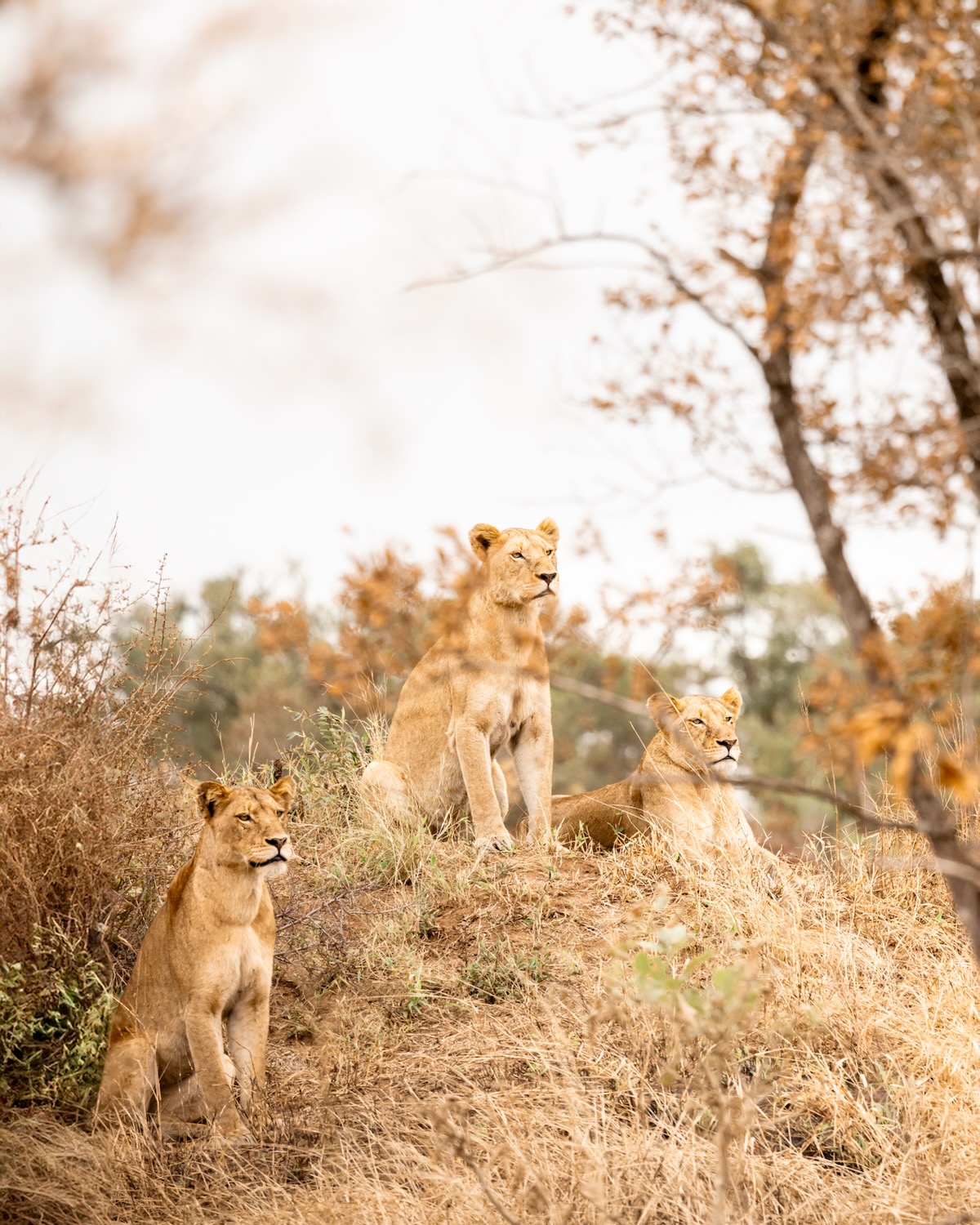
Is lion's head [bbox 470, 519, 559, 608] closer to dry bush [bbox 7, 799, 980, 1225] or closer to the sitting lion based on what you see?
dry bush [bbox 7, 799, 980, 1225]

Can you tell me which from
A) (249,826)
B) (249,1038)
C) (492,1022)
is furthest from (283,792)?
(492,1022)

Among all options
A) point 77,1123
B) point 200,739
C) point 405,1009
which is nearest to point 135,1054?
point 77,1123

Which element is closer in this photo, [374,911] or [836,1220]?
[836,1220]

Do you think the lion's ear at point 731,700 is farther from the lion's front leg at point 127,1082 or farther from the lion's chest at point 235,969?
the lion's front leg at point 127,1082

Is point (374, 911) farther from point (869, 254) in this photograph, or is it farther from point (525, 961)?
point (869, 254)

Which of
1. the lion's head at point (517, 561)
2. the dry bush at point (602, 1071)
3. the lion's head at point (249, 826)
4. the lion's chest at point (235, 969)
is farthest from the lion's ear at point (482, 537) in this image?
the lion's chest at point (235, 969)

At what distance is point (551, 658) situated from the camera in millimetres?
3955

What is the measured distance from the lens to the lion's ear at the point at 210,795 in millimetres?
5480

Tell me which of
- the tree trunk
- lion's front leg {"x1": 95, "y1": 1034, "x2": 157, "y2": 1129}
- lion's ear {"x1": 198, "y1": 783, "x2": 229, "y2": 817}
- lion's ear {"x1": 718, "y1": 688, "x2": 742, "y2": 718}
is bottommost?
lion's front leg {"x1": 95, "y1": 1034, "x2": 157, "y2": 1129}

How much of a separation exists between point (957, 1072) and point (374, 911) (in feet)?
10.1

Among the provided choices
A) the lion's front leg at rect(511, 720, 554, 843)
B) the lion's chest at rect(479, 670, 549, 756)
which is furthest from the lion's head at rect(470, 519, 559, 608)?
the lion's front leg at rect(511, 720, 554, 843)

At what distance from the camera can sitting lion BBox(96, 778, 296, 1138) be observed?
5234 millimetres

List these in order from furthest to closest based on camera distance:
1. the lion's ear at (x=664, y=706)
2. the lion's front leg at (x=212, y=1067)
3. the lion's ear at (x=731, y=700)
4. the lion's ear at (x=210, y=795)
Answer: the lion's ear at (x=731, y=700)
the lion's ear at (x=664, y=706)
the lion's ear at (x=210, y=795)
the lion's front leg at (x=212, y=1067)

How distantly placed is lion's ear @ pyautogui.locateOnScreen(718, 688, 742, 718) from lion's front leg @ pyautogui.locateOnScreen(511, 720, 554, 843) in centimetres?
102
